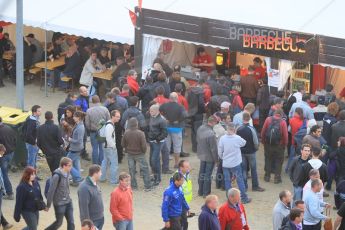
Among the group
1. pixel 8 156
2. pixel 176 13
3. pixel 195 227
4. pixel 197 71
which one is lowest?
pixel 195 227

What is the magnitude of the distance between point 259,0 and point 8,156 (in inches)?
257

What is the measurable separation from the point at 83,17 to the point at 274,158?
657 cm

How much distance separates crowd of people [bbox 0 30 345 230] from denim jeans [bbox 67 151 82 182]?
0.06 ft

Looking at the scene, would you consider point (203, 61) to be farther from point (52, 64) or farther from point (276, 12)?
point (52, 64)

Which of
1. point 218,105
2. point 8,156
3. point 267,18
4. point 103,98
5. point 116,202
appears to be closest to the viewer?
point 116,202

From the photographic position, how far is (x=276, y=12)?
16.8 meters

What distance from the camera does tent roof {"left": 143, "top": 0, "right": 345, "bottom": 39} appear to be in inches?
632

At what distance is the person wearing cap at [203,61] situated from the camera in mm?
19359

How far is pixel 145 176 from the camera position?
46.0 feet

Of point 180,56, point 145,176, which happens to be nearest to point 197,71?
point 180,56

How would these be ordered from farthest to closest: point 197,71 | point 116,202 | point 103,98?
1. point 103,98
2. point 197,71
3. point 116,202

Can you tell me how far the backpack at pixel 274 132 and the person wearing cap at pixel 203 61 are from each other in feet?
17.4

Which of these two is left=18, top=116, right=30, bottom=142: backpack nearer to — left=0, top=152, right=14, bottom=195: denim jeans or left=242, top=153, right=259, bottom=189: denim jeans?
left=0, top=152, right=14, bottom=195: denim jeans

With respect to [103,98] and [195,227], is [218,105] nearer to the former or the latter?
[195,227]
